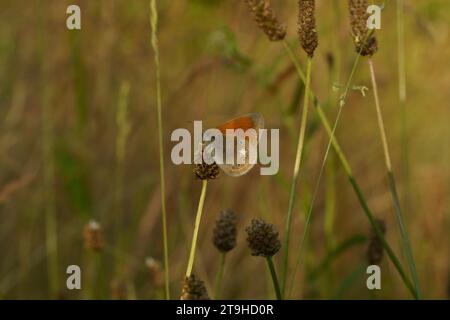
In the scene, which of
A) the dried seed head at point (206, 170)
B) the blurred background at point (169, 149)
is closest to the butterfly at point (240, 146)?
the dried seed head at point (206, 170)

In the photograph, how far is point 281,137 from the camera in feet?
6.10

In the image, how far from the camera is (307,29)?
2.36ft

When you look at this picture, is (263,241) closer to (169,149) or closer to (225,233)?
(225,233)

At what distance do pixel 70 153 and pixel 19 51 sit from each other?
0.63m

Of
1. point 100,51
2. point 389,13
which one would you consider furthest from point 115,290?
point 389,13

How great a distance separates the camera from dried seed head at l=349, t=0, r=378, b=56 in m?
0.76

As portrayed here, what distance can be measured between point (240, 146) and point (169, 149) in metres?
1.29

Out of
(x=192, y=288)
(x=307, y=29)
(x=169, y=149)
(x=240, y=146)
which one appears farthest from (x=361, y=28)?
(x=169, y=149)

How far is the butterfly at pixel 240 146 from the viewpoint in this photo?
691 millimetres

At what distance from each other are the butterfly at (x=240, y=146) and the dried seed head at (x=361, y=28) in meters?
0.14

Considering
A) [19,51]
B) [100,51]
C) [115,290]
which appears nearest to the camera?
[115,290]

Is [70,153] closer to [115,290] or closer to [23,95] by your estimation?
[23,95]

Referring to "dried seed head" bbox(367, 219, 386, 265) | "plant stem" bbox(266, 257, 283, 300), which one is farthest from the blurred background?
"plant stem" bbox(266, 257, 283, 300)

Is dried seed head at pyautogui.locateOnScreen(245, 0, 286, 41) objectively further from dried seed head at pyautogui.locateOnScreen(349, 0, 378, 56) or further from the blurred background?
the blurred background
